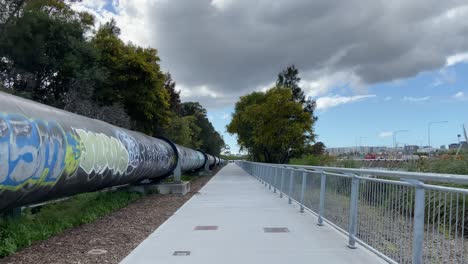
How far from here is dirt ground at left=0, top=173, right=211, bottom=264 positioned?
6039mm

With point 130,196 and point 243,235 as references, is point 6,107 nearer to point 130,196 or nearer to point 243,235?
point 243,235

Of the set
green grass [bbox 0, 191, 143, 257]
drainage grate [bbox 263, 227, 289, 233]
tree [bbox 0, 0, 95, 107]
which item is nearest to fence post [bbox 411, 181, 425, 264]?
drainage grate [bbox 263, 227, 289, 233]

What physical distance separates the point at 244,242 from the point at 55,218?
440 centimetres

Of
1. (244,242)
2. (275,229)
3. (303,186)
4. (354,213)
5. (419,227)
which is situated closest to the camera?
(419,227)

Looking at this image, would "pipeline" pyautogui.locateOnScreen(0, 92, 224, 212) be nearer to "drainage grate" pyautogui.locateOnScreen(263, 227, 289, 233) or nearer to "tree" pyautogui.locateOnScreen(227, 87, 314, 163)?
"drainage grate" pyautogui.locateOnScreen(263, 227, 289, 233)

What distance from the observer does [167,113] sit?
34.2 m

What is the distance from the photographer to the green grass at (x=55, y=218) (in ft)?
21.9

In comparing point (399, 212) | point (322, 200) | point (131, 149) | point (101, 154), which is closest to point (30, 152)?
point (101, 154)

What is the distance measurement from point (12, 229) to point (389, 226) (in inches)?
233

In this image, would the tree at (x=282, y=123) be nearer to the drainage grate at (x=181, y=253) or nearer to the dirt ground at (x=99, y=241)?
the dirt ground at (x=99, y=241)

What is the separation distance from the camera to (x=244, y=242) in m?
6.96

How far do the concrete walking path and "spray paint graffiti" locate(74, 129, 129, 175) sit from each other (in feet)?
6.28

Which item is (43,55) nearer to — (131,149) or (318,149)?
(131,149)

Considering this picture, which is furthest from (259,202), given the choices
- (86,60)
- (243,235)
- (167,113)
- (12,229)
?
(167,113)
